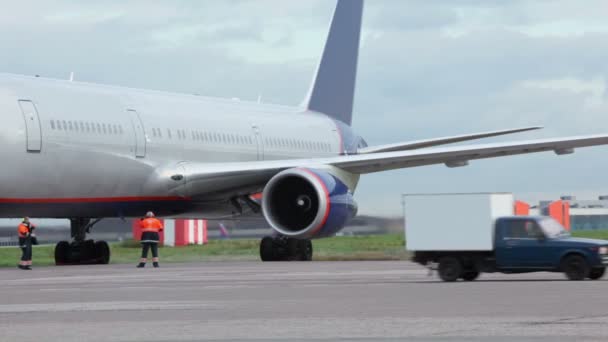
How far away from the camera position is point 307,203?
28.9 meters

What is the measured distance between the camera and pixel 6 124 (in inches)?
1003

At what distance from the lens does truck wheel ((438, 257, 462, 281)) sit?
19156mm

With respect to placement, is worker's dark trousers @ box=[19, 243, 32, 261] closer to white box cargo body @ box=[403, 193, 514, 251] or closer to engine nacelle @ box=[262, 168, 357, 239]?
engine nacelle @ box=[262, 168, 357, 239]

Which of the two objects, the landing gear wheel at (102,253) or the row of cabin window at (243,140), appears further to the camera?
the row of cabin window at (243,140)

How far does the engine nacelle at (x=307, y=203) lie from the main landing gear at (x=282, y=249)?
138 cm

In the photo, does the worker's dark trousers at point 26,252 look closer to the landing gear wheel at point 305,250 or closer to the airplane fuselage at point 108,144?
the airplane fuselage at point 108,144

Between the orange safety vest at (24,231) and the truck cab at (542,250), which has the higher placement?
the orange safety vest at (24,231)

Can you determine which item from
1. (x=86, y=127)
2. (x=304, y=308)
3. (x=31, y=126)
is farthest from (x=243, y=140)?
(x=304, y=308)

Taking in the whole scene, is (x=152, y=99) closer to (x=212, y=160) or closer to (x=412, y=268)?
(x=212, y=160)

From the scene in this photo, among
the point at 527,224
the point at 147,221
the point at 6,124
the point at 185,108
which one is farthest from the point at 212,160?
the point at 527,224

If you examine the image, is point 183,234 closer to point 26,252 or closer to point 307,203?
point 307,203

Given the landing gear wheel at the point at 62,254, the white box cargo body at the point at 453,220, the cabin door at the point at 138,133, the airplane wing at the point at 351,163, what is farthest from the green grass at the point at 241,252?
the white box cargo body at the point at 453,220

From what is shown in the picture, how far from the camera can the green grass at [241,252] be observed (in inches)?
1266

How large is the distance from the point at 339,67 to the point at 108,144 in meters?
12.8
